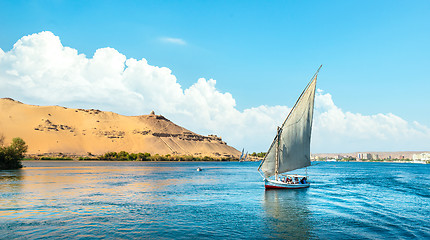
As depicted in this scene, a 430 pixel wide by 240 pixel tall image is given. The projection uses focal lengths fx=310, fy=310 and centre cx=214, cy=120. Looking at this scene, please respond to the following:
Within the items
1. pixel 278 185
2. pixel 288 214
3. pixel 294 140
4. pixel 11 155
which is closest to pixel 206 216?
pixel 288 214

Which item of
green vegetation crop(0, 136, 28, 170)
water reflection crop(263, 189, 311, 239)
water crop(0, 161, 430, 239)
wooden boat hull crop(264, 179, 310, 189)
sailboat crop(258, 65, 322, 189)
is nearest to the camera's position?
water crop(0, 161, 430, 239)

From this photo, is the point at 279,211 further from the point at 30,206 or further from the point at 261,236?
the point at 30,206

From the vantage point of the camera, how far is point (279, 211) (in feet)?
96.3

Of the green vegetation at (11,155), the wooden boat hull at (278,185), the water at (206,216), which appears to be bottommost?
the water at (206,216)

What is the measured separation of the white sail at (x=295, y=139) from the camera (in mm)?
41031

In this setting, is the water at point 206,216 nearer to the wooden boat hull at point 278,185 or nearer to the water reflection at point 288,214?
the water reflection at point 288,214

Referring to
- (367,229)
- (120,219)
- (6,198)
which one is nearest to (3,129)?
(6,198)

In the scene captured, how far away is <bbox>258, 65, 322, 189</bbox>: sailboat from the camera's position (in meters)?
41.0

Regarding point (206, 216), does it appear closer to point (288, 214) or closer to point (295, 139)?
point (288, 214)

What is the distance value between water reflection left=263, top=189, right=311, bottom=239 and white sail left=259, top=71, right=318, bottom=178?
13.1 feet

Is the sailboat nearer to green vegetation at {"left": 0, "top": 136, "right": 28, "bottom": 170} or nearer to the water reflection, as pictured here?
the water reflection

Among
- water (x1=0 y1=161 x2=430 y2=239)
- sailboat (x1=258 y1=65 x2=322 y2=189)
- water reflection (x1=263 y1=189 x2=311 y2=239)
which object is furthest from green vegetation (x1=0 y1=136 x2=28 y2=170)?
water reflection (x1=263 y1=189 x2=311 y2=239)

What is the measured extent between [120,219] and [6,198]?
17111mm

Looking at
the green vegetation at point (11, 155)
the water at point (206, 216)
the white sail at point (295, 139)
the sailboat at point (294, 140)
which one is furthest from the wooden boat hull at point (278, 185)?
the green vegetation at point (11, 155)
